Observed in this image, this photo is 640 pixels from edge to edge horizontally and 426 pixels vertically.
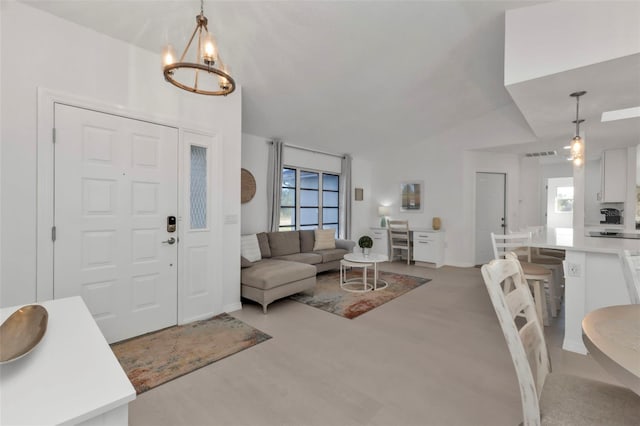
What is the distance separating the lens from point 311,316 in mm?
3318

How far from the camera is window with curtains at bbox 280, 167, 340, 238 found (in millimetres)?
5844

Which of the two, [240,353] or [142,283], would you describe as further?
[142,283]

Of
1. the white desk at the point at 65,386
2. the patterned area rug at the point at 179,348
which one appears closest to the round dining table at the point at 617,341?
the white desk at the point at 65,386

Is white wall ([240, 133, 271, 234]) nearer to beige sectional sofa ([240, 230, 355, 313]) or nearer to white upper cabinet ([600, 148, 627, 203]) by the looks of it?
beige sectional sofa ([240, 230, 355, 313])

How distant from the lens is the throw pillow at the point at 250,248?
430cm

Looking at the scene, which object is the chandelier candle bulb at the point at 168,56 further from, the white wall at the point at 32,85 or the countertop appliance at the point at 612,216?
the countertop appliance at the point at 612,216

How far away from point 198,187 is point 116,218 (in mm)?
822

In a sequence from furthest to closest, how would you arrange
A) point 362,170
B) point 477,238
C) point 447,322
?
point 362,170 → point 477,238 → point 447,322

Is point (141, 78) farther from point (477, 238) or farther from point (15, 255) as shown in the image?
point (477, 238)

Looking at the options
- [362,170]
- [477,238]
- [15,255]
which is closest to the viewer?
[15,255]

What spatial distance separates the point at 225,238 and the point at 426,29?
3.25 meters

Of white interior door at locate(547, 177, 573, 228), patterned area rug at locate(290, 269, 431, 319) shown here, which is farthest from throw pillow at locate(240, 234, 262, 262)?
white interior door at locate(547, 177, 573, 228)

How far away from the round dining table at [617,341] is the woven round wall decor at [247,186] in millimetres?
4544

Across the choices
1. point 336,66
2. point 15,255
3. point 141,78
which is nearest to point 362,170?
point 336,66
